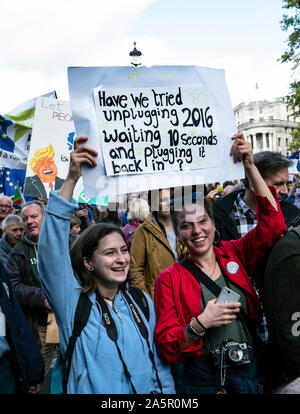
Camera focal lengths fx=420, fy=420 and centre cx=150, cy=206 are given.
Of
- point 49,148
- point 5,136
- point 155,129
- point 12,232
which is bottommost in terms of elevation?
point 12,232

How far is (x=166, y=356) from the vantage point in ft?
7.14

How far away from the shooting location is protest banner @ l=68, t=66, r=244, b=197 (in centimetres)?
231

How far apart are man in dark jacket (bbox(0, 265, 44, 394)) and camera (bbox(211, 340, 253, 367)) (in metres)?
1.28

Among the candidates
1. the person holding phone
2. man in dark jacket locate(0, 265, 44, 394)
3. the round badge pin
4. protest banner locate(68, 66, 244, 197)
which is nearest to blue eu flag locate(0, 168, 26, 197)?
man in dark jacket locate(0, 265, 44, 394)

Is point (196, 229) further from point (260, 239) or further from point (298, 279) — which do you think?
point (298, 279)

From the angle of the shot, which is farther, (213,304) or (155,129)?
(155,129)

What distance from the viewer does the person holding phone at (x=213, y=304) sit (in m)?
2.13

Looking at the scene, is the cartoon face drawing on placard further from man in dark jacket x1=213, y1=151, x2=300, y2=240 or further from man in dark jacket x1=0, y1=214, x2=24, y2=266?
man in dark jacket x1=213, y1=151, x2=300, y2=240

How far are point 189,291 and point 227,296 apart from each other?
21cm

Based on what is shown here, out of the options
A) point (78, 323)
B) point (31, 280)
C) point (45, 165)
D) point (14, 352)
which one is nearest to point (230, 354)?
point (78, 323)

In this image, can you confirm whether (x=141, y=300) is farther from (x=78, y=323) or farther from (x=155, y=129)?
(x=155, y=129)

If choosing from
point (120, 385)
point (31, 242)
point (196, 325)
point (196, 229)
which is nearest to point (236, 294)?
point (196, 325)

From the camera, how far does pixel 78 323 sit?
2.12m

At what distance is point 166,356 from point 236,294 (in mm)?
487
